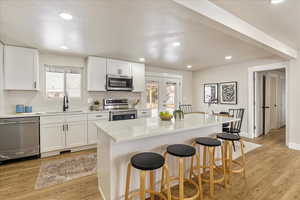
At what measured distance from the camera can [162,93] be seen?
18.3 feet

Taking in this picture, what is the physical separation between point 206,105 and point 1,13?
19.6 feet

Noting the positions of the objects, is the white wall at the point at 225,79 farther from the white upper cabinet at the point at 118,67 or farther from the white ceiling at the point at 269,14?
the white upper cabinet at the point at 118,67

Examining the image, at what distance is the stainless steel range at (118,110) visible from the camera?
3.94 meters

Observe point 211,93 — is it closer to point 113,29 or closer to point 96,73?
point 96,73

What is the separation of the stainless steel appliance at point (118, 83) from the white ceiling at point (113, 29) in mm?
708

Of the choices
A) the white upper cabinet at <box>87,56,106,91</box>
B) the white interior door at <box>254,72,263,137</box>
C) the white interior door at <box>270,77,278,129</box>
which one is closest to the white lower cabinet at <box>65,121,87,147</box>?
the white upper cabinet at <box>87,56,106,91</box>

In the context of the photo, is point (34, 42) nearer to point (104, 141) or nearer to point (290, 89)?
point (104, 141)

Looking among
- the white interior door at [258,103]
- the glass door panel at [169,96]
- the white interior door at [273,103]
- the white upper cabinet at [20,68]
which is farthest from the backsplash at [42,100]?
the white interior door at [273,103]

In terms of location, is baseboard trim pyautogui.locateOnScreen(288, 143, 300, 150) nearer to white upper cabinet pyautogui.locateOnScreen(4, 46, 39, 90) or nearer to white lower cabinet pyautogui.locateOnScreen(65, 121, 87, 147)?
white lower cabinet pyautogui.locateOnScreen(65, 121, 87, 147)

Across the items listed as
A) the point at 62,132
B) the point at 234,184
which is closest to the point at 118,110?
the point at 62,132

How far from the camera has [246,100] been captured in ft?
15.2

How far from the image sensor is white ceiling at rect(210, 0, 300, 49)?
173cm

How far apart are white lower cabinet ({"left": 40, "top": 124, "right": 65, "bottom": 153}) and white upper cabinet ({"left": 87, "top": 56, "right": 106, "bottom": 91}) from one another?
1.21 m

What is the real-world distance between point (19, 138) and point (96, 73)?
84.4 inches
